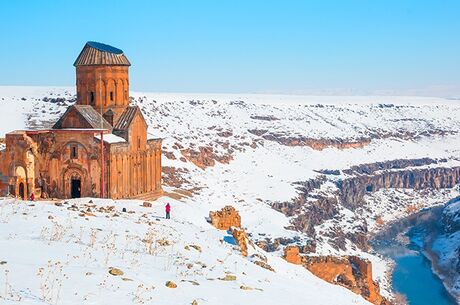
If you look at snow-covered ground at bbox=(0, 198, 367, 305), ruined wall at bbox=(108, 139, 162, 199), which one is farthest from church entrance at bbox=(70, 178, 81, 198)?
snow-covered ground at bbox=(0, 198, 367, 305)

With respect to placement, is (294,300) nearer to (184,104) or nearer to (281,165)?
(281,165)

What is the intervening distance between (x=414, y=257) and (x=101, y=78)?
45233 mm

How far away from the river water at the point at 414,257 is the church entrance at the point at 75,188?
29181 mm

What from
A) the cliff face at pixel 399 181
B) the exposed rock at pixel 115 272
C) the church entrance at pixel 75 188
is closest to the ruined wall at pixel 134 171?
the church entrance at pixel 75 188

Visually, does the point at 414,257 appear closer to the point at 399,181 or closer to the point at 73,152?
the point at 73,152

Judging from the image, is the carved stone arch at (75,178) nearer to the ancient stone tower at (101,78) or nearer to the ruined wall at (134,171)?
the ruined wall at (134,171)

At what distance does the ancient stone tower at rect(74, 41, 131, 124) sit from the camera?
3628 cm

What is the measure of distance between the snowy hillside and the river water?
2.13m

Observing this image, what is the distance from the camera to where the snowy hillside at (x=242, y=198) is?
12328 mm

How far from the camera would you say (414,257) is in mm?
67438

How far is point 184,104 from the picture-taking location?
12412 cm

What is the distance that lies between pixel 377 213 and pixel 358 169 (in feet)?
55.1

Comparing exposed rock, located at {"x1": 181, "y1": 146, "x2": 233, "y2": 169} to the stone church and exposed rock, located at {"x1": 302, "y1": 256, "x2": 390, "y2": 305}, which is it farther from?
the stone church

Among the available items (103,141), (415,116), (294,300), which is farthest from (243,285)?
(415,116)
